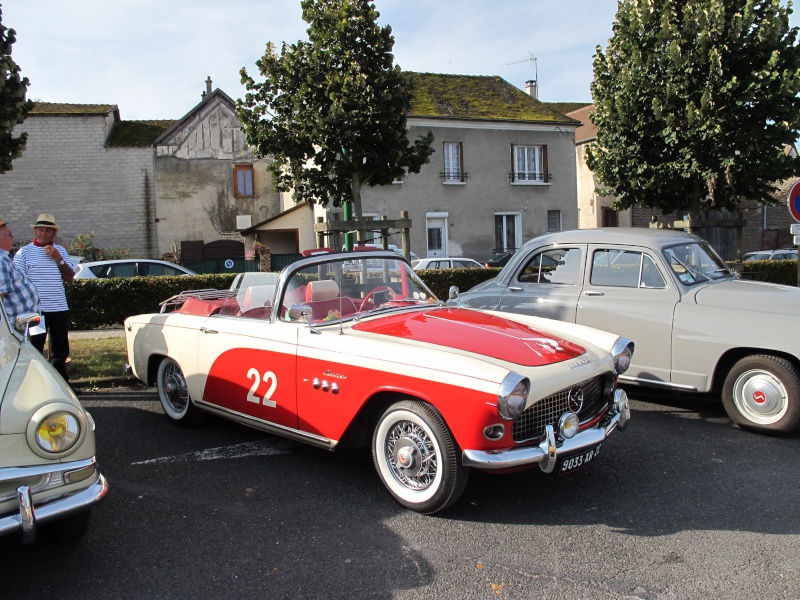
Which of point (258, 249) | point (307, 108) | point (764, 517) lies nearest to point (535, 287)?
point (764, 517)

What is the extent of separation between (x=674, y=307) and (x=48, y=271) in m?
5.99

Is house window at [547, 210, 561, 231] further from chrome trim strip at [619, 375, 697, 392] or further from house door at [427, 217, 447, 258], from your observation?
chrome trim strip at [619, 375, 697, 392]

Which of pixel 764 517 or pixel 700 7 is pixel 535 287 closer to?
pixel 764 517

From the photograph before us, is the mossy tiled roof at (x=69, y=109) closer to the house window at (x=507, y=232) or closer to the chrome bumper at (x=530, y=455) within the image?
the house window at (x=507, y=232)

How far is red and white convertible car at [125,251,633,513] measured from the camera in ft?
12.1

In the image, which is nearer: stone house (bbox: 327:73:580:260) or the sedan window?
the sedan window

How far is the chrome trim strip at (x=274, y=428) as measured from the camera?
14.2ft

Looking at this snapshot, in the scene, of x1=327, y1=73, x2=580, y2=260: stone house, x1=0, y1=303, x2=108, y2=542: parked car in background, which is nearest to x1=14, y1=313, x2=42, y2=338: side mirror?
x1=0, y1=303, x2=108, y2=542: parked car in background

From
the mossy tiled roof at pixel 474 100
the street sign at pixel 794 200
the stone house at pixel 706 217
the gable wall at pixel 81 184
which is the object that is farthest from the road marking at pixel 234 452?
the gable wall at pixel 81 184

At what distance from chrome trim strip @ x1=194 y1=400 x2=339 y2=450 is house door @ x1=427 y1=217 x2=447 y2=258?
19226 mm

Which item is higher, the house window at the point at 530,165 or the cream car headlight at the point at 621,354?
the house window at the point at 530,165

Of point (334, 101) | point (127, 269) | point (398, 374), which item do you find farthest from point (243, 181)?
point (398, 374)

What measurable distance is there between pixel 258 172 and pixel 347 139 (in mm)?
19415

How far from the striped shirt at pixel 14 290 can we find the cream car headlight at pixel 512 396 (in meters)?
4.41
